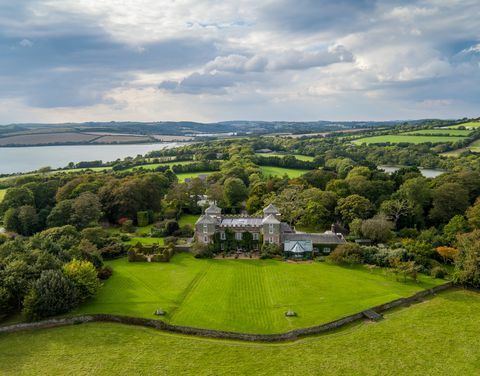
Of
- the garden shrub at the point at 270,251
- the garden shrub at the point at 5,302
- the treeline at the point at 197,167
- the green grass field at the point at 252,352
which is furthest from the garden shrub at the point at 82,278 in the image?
the treeline at the point at 197,167

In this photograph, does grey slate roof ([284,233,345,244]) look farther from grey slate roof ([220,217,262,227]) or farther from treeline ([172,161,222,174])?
treeline ([172,161,222,174])

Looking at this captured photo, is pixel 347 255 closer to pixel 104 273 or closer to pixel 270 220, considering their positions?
pixel 270 220

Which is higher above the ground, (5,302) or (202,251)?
(5,302)

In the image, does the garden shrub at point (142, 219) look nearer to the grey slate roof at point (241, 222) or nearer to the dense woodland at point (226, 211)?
the dense woodland at point (226, 211)

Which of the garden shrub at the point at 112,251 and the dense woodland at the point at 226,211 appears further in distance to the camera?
the garden shrub at the point at 112,251

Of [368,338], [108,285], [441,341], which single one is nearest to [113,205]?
[108,285]

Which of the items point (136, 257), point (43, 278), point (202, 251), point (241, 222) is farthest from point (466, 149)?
point (43, 278)
